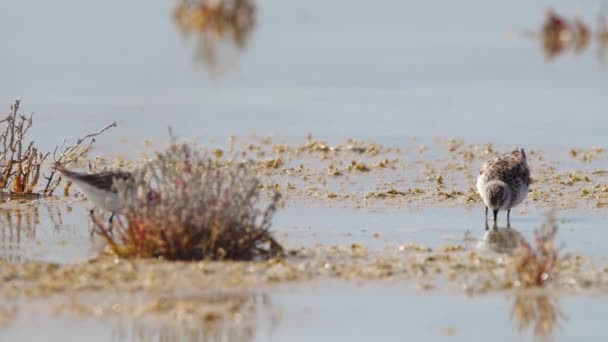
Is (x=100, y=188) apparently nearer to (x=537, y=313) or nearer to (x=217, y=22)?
(x=537, y=313)

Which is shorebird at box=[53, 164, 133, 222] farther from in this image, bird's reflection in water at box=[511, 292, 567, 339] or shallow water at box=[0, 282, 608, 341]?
bird's reflection in water at box=[511, 292, 567, 339]

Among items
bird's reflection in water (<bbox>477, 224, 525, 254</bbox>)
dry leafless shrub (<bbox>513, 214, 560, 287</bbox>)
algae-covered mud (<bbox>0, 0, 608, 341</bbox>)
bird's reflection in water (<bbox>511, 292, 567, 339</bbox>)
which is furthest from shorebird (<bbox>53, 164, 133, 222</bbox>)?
bird's reflection in water (<bbox>511, 292, 567, 339</bbox>)

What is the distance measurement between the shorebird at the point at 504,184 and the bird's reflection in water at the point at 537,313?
11.6 ft

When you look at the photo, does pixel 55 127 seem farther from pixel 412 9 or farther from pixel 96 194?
pixel 412 9

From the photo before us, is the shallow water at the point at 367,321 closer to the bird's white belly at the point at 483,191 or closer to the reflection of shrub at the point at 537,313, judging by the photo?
the reflection of shrub at the point at 537,313

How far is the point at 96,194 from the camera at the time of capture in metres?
13.4

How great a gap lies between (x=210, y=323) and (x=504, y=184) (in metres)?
5.60

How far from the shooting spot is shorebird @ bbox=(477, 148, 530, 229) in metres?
14.4

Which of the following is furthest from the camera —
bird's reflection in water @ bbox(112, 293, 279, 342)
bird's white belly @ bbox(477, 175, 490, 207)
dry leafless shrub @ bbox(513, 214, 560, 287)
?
bird's white belly @ bbox(477, 175, 490, 207)

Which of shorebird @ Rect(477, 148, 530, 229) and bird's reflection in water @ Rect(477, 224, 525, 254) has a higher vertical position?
shorebird @ Rect(477, 148, 530, 229)

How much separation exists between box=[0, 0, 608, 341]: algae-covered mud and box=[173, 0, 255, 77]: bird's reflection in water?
3.4 inches

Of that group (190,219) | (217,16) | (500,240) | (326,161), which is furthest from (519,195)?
(217,16)

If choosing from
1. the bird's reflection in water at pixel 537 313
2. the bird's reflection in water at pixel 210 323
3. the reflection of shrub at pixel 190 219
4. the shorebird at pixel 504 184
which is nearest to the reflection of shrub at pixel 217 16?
the shorebird at pixel 504 184

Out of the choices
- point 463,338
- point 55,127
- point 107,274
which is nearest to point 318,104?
point 55,127
